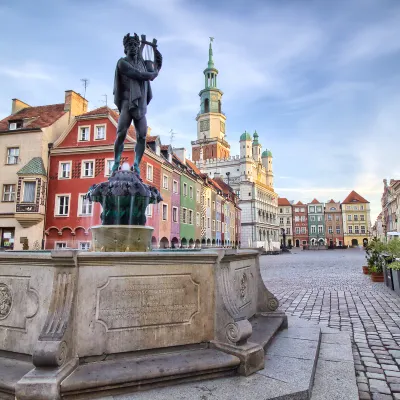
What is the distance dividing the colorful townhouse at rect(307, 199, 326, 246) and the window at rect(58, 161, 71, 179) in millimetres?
97696

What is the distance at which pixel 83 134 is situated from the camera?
27.1 m

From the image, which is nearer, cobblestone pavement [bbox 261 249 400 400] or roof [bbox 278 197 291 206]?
cobblestone pavement [bbox 261 249 400 400]

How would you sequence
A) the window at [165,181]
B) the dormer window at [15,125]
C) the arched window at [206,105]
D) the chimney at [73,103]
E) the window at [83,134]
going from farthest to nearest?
1. the arched window at [206,105]
2. the window at [165,181]
3. the chimney at [73,103]
4. the dormer window at [15,125]
5. the window at [83,134]

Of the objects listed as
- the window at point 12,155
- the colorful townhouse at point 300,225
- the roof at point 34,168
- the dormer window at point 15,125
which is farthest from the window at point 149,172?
the colorful townhouse at point 300,225

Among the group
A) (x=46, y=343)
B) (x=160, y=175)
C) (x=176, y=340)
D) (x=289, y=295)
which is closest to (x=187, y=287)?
(x=176, y=340)

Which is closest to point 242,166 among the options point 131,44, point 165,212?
point 165,212

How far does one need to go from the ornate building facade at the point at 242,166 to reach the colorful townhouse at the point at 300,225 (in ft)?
85.6

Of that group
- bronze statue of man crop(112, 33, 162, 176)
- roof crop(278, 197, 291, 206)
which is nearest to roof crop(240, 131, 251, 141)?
roof crop(278, 197, 291, 206)

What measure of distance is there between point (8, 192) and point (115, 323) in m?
26.9

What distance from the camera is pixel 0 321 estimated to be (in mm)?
3613

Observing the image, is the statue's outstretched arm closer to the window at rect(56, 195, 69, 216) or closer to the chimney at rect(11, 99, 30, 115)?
the window at rect(56, 195, 69, 216)

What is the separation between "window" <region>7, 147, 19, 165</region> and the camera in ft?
86.7

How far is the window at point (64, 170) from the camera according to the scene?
26.6 m

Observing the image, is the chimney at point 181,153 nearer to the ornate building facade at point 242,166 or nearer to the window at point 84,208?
the window at point 84,208
